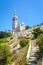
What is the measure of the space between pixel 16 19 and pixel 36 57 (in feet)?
411

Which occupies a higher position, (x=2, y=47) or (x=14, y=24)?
(x=14, y=24)

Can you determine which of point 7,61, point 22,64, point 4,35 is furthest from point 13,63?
point 4,35

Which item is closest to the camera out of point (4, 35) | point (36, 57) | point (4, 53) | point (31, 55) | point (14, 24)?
point (4, 53)

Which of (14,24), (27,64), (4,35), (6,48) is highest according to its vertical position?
(14,24)

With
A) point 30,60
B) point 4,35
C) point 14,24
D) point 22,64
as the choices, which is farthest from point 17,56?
point 14,24

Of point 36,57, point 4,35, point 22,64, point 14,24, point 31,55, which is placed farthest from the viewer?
point 14,24

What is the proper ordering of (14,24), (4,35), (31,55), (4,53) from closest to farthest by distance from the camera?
1. (4,53)
2. (31,55)
3. (4,35)
4. (14,24)

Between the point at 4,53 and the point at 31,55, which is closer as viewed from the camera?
the point at 4,53

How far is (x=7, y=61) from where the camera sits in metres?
22.9

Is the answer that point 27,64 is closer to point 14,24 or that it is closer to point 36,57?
point 36,57

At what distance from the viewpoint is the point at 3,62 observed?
22391 millimetres

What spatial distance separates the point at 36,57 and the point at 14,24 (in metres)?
120

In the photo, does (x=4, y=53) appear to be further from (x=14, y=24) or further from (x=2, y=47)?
(x=14, y=24)

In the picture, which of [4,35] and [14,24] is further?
[14,24]
